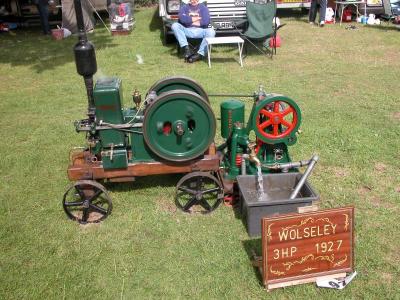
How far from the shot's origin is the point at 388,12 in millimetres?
12508

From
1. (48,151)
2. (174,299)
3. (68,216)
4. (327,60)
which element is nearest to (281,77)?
(327,60)

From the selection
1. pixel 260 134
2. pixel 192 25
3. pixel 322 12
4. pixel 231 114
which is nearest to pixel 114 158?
pixel 231 114

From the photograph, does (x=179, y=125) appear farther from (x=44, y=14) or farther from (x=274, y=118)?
(x=44, y=14)

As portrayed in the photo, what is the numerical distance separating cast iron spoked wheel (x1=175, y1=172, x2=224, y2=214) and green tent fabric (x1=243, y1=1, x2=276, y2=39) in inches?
226

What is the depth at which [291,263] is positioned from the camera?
10.2 ft

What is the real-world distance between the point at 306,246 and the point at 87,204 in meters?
2.02

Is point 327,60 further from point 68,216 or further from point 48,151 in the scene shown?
point 68,216

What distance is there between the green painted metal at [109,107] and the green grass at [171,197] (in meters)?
0.72

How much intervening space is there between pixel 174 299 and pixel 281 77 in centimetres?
568

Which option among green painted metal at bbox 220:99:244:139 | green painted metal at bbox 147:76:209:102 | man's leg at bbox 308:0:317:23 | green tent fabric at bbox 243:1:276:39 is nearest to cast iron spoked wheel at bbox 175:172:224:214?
green painted metal at bbox 220:99:244:139

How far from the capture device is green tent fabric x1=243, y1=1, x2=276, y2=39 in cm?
912

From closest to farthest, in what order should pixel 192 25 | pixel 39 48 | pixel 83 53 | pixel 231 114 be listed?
pixel 83 53 → pixel 231 114 → pixel 192 25 → pixel 39 48

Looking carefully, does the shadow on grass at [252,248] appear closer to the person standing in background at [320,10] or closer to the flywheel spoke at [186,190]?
the flywheel spoke at [186,190]

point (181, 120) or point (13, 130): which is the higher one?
point (181, 120)
